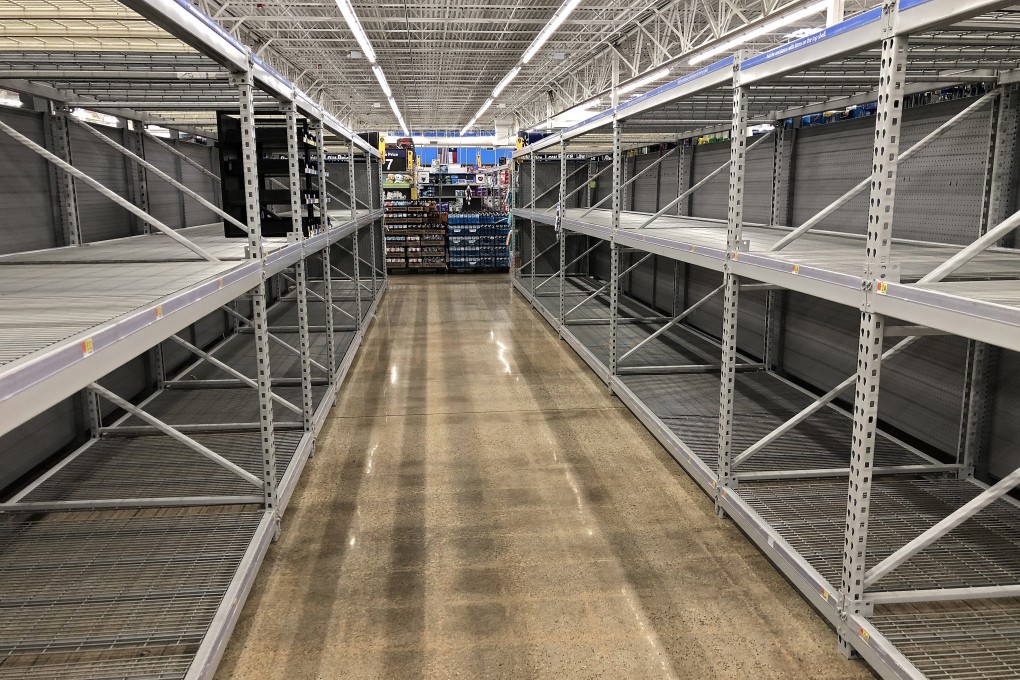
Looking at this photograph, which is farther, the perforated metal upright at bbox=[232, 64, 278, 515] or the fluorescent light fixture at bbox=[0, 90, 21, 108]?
the fluorescent light fixture at bbox=[0, 90, 21, 108]

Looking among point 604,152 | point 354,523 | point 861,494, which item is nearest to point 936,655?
point 861,494

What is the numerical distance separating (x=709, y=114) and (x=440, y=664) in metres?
5.35

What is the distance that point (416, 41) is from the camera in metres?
16.5

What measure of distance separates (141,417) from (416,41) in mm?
14400

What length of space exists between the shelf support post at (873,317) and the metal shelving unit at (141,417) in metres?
2.50

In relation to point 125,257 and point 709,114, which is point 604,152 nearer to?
point 709,114

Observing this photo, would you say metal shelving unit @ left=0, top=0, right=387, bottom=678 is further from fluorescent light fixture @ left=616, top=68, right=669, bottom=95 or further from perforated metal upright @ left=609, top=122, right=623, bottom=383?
fluorescent light fixture @ left=616, top=68, right=669, bottom=95

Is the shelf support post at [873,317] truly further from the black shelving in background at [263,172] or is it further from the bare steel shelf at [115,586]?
the black shelving in background at [263,172]

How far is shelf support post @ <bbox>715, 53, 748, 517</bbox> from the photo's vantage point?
379 cm

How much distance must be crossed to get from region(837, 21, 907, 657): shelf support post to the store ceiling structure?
9.61 ft

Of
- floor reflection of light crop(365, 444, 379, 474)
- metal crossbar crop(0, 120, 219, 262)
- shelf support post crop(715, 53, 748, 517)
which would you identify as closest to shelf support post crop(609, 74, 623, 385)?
shelf support post crop(715, 53, 748, 517)

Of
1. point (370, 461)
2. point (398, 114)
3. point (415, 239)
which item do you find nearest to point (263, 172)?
point (370, 461)

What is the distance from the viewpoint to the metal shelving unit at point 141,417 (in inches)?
94.5

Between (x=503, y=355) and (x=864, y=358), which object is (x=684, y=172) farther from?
(x=864, y=358)
